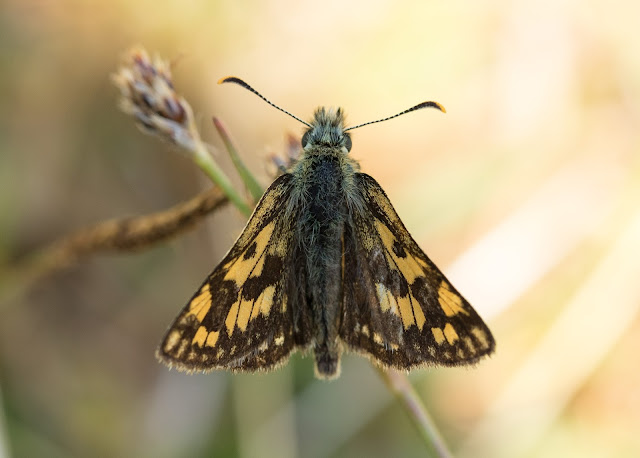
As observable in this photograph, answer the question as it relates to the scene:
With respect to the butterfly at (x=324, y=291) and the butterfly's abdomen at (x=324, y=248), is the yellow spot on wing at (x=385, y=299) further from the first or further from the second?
the butterfly's abdomen at (x=324, y=248)

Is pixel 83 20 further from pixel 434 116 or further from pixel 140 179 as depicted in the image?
pixel 434 116

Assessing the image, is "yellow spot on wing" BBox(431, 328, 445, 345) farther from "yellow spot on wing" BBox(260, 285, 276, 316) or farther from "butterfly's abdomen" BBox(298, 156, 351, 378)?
"yellow spot on wing" BBox(260, 285, 276, 316)

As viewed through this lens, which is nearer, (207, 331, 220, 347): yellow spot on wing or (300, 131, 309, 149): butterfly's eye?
(207, 331, 220, 347): yellow spot on wing

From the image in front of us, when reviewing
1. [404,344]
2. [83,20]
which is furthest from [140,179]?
[404,344]

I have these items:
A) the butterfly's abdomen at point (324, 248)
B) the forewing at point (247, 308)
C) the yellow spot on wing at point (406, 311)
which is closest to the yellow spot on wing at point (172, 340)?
the forewing at point (247, 308)

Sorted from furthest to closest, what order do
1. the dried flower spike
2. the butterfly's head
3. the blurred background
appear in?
the blurred background → the butterfly's head → the dried flower spike

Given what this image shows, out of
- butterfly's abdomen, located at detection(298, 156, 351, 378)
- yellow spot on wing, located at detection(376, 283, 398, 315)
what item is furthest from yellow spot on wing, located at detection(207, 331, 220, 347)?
yellow spot on wing, located at detection(376, 283, 398, 315)
